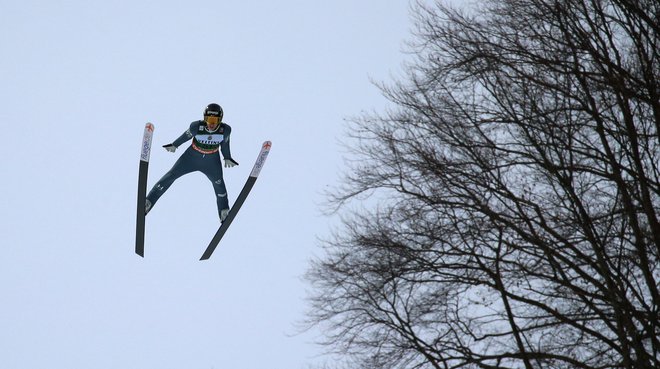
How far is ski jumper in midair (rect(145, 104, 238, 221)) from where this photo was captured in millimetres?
11789

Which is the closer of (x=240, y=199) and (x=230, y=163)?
(x=230, y=163)

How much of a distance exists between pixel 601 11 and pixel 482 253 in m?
3.16

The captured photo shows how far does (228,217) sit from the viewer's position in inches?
508

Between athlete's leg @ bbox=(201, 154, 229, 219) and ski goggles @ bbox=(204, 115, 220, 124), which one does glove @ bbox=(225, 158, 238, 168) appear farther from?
ski goggles @ bbox=(204, 115, 220, 124)

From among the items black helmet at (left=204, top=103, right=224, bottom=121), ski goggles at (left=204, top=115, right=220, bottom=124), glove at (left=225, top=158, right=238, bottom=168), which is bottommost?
glove at (left=225, top=158, right=238, bottom=168)

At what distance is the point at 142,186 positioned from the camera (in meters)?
12.4

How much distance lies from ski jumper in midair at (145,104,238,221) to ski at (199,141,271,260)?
0.12 meters

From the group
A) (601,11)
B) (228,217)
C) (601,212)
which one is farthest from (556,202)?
(228,217)

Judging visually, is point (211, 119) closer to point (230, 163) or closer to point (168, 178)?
point (230, 163)

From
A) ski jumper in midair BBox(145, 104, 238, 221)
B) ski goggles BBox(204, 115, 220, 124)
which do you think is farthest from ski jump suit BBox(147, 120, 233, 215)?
ski goggles BBox(204, 115, 220, 124)

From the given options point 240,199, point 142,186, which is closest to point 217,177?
point 240,199

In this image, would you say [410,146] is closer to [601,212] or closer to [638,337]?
[601,212]

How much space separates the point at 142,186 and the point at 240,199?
167 centimetres

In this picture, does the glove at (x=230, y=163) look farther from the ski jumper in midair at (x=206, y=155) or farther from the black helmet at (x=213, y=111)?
the black helmet at (x=213, y=111)
